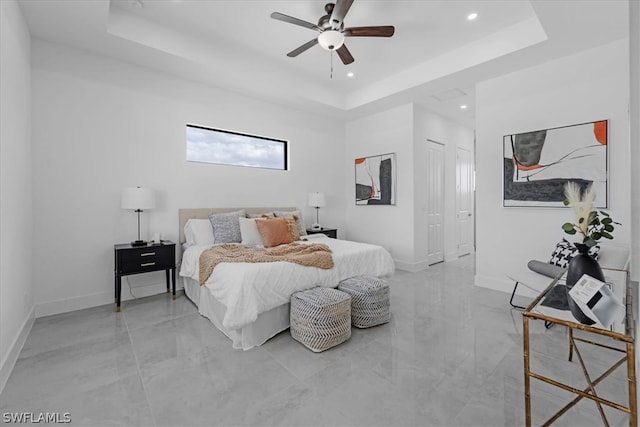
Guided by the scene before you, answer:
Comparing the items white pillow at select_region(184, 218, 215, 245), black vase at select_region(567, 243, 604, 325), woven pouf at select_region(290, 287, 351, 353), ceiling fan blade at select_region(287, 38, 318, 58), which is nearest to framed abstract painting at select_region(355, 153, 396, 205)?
ceiling fan blade at select_region(287, 38, 318, 58)

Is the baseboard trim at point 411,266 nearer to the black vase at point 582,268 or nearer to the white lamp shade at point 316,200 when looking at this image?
the white lamp shade at point 316,200

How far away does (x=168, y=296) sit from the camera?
3.74 meters

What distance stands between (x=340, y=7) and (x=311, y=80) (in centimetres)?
234

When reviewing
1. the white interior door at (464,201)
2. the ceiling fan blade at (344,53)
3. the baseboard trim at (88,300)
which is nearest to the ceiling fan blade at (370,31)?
the ceiling fan blade at (344,53)

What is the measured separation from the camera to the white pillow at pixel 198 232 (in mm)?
3770

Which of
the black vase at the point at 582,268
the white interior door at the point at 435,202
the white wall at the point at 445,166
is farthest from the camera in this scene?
the white interior door at the point at 435,202

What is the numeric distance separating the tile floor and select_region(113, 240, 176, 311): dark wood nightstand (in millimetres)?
469

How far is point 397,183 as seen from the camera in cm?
520

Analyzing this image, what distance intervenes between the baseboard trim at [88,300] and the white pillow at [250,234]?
1240 millimetres

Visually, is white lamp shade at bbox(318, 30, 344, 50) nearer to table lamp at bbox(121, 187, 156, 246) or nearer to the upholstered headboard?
table lamp at bbox(121, 187, 156, 246)

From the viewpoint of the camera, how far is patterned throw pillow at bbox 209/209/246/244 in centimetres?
379

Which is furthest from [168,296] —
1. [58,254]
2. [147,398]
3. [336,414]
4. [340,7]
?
[340,7]

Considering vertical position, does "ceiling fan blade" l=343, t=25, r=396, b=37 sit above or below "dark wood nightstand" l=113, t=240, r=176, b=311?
above

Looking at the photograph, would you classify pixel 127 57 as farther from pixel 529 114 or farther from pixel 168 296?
pixel 529 114
